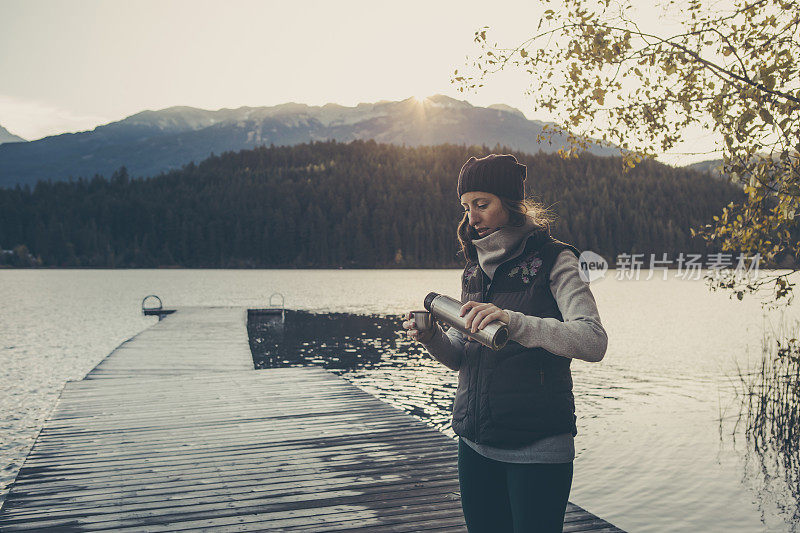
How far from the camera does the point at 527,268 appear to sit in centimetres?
236

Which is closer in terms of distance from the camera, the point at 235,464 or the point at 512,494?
the point at 512,494

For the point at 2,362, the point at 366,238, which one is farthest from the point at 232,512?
the point at 366,238

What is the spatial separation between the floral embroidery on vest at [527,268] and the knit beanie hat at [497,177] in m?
0.25

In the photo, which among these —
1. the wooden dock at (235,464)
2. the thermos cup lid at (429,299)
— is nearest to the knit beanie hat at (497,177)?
the thermos cup lid at (429,299)

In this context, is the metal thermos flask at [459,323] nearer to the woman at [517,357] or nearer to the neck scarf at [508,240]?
the woman at [517,357]

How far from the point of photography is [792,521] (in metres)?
8.91

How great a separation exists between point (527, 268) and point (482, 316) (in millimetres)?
389

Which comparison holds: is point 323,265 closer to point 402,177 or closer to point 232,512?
point 402,177

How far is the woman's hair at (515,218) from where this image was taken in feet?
8.02

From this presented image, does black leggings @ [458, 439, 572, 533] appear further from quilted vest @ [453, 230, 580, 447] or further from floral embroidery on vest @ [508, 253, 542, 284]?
floral embroidery on vest @ [508, 253, 542, 284]

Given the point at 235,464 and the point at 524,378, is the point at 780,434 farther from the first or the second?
the point at 524,378

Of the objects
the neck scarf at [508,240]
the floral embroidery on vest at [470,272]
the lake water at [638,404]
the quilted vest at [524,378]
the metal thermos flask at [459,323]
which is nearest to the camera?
the metal thermos flask at [459,323]

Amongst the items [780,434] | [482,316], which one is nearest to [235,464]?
[482,316]

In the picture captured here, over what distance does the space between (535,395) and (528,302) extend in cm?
33
